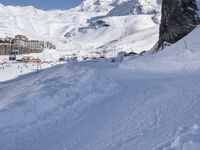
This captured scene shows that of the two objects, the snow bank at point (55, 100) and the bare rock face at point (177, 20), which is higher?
the bare rock face at point (177, 20)

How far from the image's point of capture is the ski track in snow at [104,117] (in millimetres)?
8578

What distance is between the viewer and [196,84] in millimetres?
13156

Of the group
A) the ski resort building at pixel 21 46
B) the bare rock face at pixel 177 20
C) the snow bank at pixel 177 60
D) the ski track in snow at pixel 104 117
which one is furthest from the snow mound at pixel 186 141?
the ski resort building at pixel 21 46

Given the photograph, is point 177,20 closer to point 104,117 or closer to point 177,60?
point 177,60

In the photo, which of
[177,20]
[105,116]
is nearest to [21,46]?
[177,20]

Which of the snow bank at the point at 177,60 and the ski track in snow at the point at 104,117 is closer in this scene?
the ski track in snow at the point at 104,117

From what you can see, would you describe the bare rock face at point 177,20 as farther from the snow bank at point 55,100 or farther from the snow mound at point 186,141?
the snow mound at point 186,141

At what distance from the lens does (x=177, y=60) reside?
67.9 feet

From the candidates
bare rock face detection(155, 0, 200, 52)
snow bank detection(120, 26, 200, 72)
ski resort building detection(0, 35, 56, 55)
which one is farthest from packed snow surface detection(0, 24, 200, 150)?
ski resort building detection(0, 35, 56, 55)

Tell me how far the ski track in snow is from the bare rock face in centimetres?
1754

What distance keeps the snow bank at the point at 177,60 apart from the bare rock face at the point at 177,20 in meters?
7.36

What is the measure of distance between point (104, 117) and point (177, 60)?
34.0 ft

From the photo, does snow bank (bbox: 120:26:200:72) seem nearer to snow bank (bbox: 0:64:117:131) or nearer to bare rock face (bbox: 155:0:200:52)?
snow bank (bbox: 0:64:117:131)

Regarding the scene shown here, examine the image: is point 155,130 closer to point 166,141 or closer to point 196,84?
point 166,141
